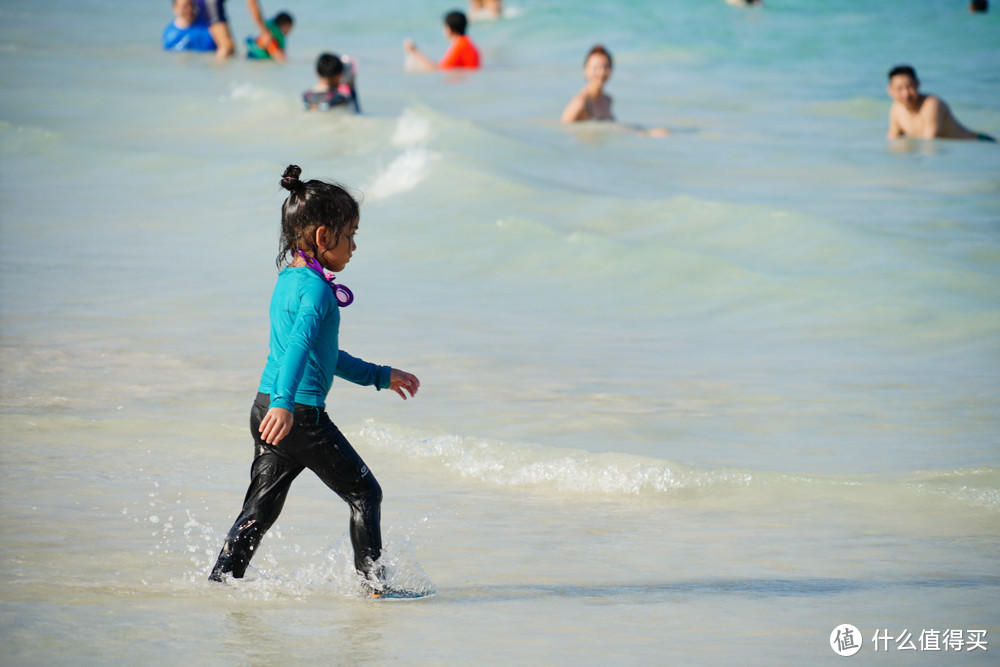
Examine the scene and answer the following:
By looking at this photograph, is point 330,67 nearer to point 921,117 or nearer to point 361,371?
point 921,117

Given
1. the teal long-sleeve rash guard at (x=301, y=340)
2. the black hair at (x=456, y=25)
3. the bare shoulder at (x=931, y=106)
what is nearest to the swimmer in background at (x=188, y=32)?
the black hair at (x=456, y=25)

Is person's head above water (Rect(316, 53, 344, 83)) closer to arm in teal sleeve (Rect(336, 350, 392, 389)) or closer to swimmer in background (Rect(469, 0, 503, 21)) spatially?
arm in teal sleeve (Rect(336, 350, 392, 389))

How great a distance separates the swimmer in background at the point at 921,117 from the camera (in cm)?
1364

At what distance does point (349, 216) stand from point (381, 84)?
15652 mm

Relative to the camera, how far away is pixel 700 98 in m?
18.0

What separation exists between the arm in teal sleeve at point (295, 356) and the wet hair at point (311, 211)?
0.22 meters

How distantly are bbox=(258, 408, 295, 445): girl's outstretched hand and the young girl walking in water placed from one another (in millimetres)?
31

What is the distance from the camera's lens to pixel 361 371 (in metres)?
3.78

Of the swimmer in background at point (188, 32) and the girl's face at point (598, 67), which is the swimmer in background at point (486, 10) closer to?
the swimmer in background at point (188, 32)

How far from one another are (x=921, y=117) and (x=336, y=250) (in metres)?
11.8

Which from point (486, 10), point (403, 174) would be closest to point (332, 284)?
point (403, 174)

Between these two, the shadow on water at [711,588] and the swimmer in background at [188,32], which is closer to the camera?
the shadow on water at [711,588]

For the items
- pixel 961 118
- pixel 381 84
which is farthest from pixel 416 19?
pixel 961 118

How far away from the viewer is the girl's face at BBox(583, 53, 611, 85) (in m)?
14.7
